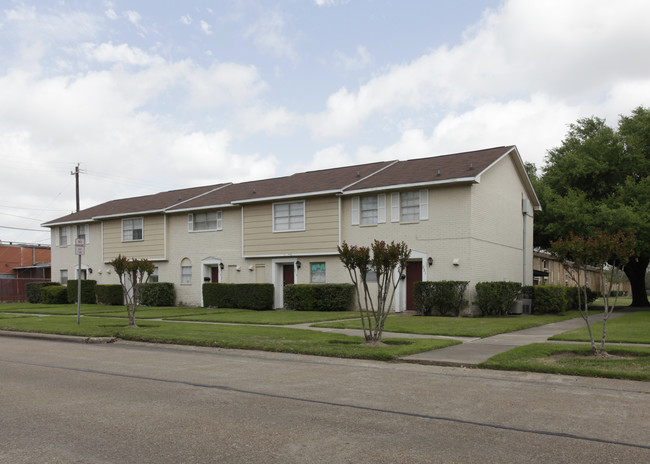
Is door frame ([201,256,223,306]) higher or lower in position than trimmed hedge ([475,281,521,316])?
higher

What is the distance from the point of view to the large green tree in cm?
2727

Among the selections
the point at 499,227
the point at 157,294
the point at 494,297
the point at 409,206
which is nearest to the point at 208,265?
the point at 157,294

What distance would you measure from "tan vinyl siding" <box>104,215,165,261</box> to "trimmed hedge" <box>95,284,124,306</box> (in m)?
2.14

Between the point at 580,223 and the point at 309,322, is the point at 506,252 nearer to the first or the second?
the point at 580,223

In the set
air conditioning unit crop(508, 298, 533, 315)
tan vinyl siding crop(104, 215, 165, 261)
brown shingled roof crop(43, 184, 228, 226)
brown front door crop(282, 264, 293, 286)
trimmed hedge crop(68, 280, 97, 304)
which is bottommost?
air conditioning unit crop(508, 298, 533, 315)

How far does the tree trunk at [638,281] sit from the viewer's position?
3253cm

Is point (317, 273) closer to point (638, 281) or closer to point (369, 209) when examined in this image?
point (369, 209)

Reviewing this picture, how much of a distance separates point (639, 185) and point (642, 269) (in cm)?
775

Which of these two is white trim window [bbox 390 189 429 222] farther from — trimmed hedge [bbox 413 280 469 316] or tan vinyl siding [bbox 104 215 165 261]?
tan vinyl siding [bbox 104 215 165 261]

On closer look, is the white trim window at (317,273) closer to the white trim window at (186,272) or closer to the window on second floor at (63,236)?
the white trim window at (186,272)

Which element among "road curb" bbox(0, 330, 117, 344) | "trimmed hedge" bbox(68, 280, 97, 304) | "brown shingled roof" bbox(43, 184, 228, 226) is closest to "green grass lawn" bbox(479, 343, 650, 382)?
"road curb" bbox(0, 330, 117, 344)

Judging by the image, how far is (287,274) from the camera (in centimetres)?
2739

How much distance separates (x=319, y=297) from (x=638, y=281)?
20.0 meters

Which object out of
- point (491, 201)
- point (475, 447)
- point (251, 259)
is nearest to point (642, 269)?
point (491, 201)
